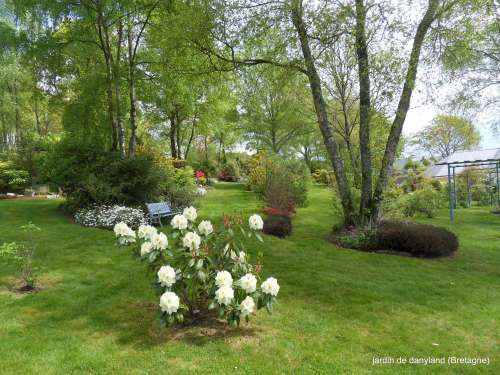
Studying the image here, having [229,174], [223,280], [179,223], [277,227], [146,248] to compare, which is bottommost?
[277,227]

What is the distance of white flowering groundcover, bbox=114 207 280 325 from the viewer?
→ 12.0 ft

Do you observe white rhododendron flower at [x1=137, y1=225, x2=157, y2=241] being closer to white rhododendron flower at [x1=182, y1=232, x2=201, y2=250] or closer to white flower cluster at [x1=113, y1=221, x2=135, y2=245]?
white flower cluster at [x1=113, y1=221, x2=135, y2=245]

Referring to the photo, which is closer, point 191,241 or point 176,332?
point 191,241

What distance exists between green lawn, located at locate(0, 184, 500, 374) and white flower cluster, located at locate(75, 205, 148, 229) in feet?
6.16

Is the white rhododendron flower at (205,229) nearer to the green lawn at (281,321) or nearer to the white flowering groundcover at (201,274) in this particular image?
the white flowering groundcover at (201,274)

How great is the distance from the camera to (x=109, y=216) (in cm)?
1012

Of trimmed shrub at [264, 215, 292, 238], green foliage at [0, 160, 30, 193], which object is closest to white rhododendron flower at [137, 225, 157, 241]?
trimmed shrub at [264, 215, 292, 238]

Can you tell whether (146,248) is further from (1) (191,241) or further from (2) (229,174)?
(2) (229,174)

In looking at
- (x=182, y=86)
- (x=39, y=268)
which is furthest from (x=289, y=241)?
(x=182, y=86)

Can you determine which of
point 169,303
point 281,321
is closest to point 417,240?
point 281,321

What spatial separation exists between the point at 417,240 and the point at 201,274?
6.18 m

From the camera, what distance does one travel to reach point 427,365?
3.59 metres

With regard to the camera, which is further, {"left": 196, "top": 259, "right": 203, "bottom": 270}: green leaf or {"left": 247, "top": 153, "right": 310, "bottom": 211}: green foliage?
{"left": 247, "top": 153, "right": 310, "bottom": 211}: green foliage

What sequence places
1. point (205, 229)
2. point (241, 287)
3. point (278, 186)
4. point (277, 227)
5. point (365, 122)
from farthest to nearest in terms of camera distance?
point (278, 186) → point (277, 227) → point (365, 122) → point (205, 229) → point (241, 287)
